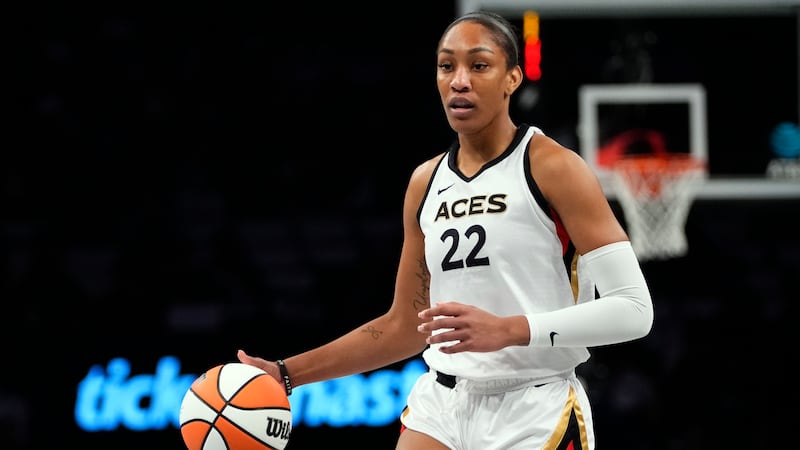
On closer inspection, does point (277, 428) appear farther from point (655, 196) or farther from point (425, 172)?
point (655, 196)

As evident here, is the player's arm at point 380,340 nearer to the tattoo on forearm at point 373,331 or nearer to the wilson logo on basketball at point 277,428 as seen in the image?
the tattoo on forearm at point 373,331

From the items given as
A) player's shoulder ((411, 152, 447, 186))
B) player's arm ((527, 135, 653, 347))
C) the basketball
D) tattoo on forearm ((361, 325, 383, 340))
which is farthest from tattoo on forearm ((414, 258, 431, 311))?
player's arm ((527, 135, 653, 347))

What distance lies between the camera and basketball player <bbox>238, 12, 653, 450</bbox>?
106 inches

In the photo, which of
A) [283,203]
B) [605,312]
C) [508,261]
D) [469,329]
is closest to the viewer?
[469,329]

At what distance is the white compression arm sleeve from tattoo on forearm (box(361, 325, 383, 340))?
30.0 inches

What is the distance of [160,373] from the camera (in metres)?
8.13

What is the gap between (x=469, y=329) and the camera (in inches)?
99.5

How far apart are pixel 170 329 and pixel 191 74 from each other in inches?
107

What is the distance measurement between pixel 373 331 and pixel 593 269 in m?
0.85

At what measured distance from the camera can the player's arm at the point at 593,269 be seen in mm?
2639

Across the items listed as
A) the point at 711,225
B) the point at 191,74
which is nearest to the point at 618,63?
the point at 711,225

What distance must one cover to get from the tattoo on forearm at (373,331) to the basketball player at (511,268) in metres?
0.26

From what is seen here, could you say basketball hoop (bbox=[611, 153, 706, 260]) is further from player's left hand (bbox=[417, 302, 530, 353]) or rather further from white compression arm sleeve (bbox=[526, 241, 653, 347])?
player's left hand (bbox=[417, 302, 530, 353])

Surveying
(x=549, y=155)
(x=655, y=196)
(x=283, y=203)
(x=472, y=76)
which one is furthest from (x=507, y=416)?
(x=283, y=203)
